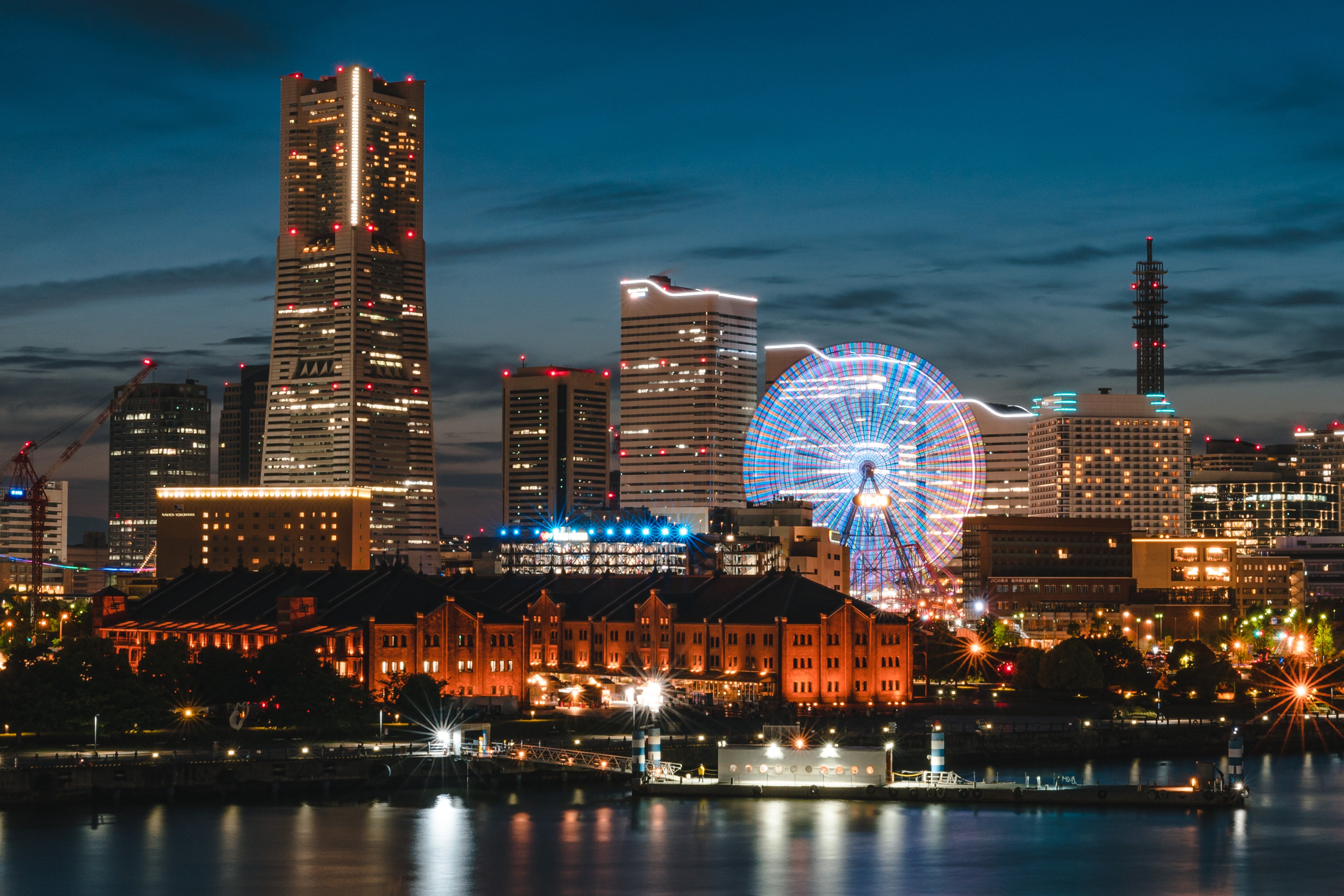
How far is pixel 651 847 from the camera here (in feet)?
347

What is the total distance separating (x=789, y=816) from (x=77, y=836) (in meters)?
40.9

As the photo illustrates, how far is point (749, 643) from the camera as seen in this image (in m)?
166

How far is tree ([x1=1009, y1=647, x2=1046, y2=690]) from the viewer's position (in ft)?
613

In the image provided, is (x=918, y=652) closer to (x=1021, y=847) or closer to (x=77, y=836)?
(x=1021, y=847)

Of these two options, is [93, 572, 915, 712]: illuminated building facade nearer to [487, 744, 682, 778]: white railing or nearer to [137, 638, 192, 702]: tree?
[137, 638, 192, 702]: tree

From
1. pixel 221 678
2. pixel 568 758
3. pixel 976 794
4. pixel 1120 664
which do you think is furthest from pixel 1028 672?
pixel 221 678

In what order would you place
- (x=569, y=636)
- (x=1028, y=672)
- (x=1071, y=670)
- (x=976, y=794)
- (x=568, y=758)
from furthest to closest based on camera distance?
(x=1028, y=672) → (x=1071, y=670) → (x=569, y=636) → (x=568, y=758) → (x=976, y=794)

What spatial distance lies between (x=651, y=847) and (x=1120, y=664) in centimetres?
9457

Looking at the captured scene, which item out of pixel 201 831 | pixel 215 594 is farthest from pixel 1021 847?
pixel 215 594

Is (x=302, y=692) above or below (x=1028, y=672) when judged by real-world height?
above

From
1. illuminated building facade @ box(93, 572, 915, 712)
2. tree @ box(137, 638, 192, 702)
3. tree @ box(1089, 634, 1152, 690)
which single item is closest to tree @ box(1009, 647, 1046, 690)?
tree @ box(1089, 634, 1152, 690)

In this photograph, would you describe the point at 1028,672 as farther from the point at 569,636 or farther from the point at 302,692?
the point at 302,692

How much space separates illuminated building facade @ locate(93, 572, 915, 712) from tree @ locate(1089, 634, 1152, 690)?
96.2 feet

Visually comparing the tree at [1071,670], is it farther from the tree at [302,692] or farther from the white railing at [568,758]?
the tree at [302,692]
